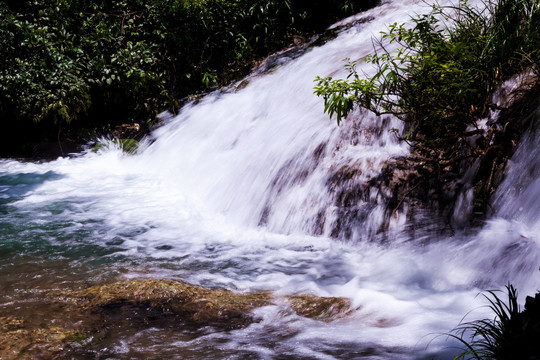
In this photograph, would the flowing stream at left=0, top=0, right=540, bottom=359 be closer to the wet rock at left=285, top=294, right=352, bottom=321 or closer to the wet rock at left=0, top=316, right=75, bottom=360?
the wet rock at left=285, top=294, right=352, bottom=321

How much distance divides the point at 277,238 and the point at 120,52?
6281 mm

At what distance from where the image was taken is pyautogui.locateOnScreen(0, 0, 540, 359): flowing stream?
2.97m

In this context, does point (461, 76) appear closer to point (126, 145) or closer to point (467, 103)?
point (467, 103)

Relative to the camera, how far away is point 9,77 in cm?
849

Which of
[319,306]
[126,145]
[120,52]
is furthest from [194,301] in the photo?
[120,52]

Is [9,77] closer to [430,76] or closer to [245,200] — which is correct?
[245,200]

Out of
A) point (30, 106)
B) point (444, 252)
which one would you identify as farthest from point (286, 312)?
point (30, 106)

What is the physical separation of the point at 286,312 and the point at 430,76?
8.71 ft

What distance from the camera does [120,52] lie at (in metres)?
9.31

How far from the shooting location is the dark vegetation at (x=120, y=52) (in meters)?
8.79

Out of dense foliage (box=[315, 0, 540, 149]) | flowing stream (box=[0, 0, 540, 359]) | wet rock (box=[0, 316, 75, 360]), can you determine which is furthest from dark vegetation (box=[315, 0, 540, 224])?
wet rock (box=[0, 316, 75, 360])

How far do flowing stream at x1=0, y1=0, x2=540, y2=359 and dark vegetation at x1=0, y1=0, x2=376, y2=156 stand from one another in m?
1.67

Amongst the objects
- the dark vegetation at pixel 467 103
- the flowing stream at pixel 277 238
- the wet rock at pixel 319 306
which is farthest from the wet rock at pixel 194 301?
the dark vegetation at pixel 467 103

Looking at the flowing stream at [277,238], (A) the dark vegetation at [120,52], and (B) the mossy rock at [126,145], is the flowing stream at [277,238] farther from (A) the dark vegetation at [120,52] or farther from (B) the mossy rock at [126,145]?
(A) the dark vegetation at [120,52]
